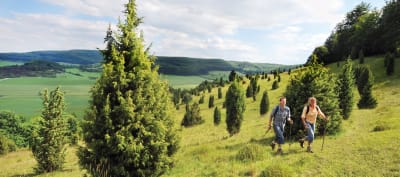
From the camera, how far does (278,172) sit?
9.91 metres

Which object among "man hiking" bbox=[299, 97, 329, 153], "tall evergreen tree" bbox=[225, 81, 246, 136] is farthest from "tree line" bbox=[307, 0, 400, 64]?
"man hiking" bbox=[299, 97, 329, 153]

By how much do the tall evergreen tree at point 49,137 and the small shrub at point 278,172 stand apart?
15386 mm

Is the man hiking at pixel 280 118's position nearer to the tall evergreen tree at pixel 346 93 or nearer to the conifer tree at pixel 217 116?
the tall evergreen tree at pixel 346 93

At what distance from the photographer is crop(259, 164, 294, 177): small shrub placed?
9.87 meters

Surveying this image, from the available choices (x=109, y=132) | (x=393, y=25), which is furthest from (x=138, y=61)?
(x=393, y=25)

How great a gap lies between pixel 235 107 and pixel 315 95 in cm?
1290

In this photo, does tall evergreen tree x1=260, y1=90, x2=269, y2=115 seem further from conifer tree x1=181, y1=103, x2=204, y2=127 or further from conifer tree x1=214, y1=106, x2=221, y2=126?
conifer tree x1=181, y1=103, x2=204, y2=127

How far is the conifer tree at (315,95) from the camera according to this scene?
1678cm

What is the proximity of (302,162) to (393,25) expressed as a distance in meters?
62.4

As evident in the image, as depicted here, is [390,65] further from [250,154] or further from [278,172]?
[278,172]

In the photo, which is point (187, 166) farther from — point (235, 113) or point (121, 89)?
point (235, 113)

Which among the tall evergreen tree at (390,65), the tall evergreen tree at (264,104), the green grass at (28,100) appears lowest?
the green grass at (28,100)

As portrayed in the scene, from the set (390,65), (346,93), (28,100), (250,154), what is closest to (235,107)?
(346,93)

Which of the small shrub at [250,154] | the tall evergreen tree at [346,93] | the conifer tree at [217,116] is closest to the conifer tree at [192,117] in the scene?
the conifer tree at [217,116]
